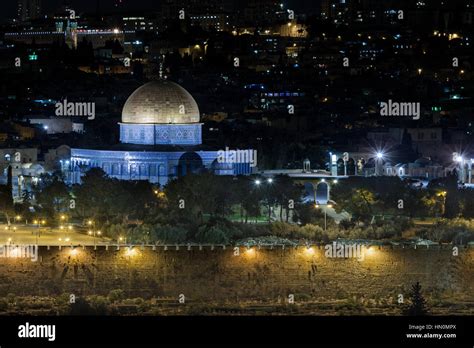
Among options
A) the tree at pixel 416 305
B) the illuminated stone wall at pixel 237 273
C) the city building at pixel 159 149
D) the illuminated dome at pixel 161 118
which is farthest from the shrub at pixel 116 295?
the illuminated dome at pixel 161 118

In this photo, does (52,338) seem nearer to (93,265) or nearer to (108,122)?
(93,265)


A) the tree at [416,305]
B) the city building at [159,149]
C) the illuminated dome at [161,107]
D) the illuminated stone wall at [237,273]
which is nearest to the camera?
the tree at [416,305]

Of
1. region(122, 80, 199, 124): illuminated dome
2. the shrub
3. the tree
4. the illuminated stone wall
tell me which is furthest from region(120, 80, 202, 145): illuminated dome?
the tree

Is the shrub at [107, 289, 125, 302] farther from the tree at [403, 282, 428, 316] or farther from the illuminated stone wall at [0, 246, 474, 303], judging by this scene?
the tree at [403, 282, 428, 316]

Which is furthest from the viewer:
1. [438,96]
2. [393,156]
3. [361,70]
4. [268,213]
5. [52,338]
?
[361,70]

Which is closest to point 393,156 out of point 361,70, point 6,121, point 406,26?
point 6,121

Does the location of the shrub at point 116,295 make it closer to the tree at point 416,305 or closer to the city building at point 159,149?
the tree at point 416,305

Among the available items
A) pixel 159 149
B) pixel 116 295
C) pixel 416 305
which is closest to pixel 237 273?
pixel 116 295
